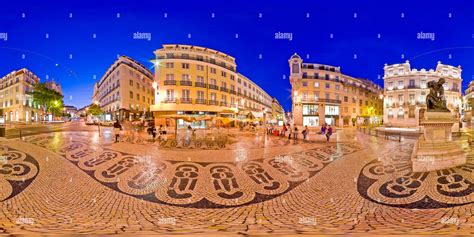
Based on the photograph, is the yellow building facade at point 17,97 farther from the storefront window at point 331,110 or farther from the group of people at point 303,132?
the storefront window at point 331,110

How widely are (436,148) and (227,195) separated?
895 centimetres

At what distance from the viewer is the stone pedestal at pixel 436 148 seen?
8.17 meters

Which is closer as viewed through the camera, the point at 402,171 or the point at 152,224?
the point at 152,224

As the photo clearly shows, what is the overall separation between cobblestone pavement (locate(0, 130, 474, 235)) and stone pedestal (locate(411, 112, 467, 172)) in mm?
356

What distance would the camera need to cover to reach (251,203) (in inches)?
229

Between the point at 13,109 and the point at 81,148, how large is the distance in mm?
54368

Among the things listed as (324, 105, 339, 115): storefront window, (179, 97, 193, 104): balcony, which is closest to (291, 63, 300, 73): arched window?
(324, 105, 339, 115): storefront window

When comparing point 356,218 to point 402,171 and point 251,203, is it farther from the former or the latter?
point 402,171

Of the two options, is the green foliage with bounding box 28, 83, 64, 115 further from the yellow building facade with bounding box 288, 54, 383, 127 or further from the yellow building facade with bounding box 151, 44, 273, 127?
the yellow building facade with bounding box 288, 54, 383, 127

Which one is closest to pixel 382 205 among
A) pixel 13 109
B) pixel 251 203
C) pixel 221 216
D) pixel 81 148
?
pixel 251 203

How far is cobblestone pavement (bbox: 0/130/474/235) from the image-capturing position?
4.56m

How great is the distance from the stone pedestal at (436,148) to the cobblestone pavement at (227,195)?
0.36 metres
